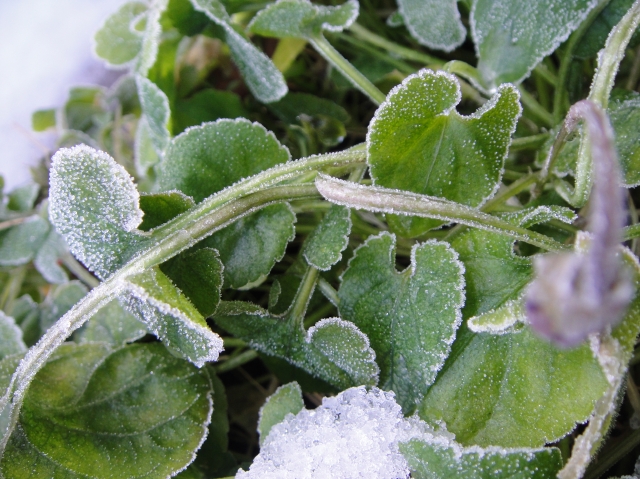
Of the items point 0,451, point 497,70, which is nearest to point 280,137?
point 497,70

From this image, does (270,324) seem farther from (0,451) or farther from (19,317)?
(19,317)

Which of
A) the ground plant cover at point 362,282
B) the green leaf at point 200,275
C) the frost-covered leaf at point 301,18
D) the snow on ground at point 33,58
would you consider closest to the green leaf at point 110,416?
the ground plant cover at point 362,282

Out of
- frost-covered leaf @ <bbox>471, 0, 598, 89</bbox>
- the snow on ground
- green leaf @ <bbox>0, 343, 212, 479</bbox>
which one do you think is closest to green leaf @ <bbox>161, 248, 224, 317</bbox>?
green leaf @ <bbox>0, 343, 212, 479</bbox>

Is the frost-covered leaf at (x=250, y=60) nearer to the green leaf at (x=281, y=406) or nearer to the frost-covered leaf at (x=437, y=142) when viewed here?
the frost-covered leaf at (x=437, y=142)

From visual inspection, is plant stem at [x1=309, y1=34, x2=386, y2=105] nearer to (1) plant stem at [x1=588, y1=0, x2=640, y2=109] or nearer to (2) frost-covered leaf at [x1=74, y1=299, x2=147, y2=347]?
(1) plant stem at [x1=588, y1=0, x2=640, y2=109]

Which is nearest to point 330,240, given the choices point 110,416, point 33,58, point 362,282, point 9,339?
point 362,282

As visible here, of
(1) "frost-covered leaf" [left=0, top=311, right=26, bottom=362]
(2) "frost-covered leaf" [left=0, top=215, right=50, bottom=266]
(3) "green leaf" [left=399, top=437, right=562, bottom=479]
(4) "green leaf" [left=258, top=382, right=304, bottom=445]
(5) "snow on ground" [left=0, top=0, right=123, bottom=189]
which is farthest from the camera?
(5) "snow on ground" [left=0, top=0, right=123, bottom=189]
